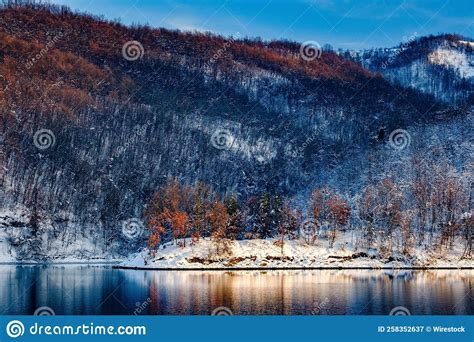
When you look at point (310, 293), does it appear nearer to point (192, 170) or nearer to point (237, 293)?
point (237, 293)

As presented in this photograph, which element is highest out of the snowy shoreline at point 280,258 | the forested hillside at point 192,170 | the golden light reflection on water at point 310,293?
the forested hillside at point 192,170

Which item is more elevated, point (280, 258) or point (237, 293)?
point (280, 258)

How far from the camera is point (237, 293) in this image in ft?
178

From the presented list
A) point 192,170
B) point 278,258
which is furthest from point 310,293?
point 192,170

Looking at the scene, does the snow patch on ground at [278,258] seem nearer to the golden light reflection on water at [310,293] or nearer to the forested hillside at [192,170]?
the forested hillside at [192,170]

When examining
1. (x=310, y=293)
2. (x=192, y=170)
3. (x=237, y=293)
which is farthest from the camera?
(x=192, y=170)

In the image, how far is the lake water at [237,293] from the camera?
146 ft

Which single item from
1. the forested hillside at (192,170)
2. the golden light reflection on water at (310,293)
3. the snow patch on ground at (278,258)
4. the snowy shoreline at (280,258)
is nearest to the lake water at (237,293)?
the golden light reflection on water at (310,293)

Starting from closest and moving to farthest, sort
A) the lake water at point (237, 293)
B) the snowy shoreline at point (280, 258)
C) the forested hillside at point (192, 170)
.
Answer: the lake water at point (237, 293) → the snowy shoreline at point (280, 258) → the forested hillside at point (192, 170)

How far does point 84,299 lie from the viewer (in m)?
49.5

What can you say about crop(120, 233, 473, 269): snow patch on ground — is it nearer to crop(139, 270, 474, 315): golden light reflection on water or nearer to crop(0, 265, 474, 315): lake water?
crop(139, 270, 474, 315): golden light reflection on water

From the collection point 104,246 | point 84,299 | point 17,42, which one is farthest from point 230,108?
point 84,299

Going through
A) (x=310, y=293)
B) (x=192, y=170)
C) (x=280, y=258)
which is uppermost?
(x=192, y=170)

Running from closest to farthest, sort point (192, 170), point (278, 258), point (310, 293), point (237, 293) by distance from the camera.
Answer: point (310, 293), point (237, 293), point (278, 258), point (192, 170)
